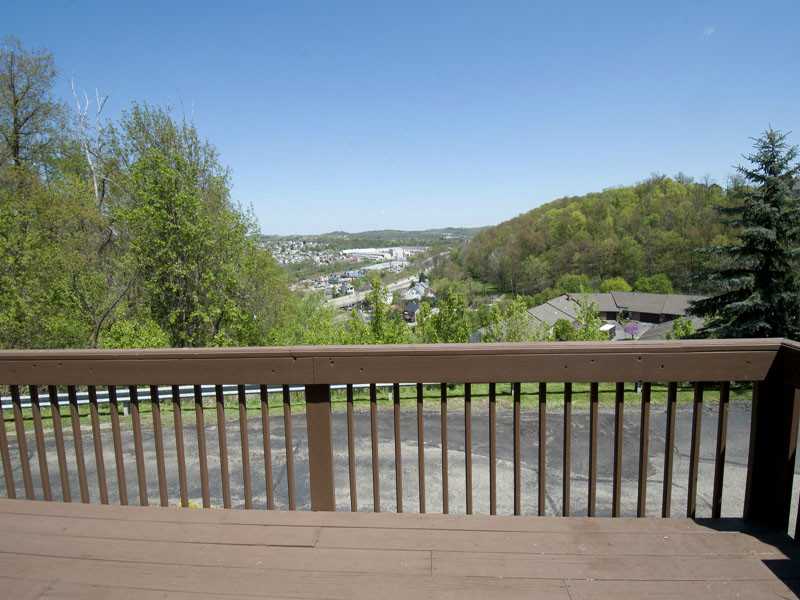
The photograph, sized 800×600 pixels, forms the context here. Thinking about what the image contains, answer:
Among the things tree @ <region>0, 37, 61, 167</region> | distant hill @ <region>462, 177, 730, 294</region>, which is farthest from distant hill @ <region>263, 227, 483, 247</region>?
tree @ <region>0, 37, 61, 167</region>

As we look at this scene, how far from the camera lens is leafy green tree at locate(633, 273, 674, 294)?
201 ft

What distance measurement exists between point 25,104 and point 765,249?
2507 centimetres

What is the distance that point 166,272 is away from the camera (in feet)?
54.6

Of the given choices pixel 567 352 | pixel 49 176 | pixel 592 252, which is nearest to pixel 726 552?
pixel 567 352

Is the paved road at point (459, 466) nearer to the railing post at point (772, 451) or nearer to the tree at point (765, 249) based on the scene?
the railing post at point (772, 451)

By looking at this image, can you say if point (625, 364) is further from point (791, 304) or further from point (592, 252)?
point (592, 252)

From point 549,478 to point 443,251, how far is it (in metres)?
94.7

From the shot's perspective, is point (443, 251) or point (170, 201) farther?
point (443, 251)

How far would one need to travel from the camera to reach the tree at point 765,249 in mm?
15156

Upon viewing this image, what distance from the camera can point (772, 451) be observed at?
76.5 inches

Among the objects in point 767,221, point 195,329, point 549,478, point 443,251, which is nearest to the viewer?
point 549,478

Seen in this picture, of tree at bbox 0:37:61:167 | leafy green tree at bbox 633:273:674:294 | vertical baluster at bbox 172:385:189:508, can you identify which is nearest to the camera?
vertical baluster at bbox 172:385:189:508

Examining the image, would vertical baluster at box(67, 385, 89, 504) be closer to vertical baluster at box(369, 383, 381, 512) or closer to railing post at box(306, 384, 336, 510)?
railing post at box(306, 384, 336, 510)

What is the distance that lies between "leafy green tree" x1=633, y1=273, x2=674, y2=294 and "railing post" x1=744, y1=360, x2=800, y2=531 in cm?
6597
